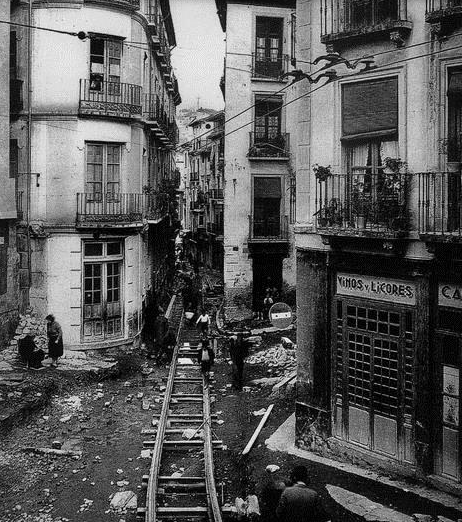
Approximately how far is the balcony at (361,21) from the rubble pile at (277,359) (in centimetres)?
1115

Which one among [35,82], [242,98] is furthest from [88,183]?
[242,98]

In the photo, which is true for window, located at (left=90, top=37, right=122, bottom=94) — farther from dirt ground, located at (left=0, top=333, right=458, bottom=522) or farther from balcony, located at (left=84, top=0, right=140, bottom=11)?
dirt ground, located at (left=0, top=333, right=458, bottom=522)

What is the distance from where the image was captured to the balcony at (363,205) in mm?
11180

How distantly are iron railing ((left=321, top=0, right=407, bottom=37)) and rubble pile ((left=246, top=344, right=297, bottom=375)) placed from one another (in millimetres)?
11233

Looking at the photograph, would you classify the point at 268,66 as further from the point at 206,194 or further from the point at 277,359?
the point at 206,194

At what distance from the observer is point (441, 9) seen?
1052 centimetres

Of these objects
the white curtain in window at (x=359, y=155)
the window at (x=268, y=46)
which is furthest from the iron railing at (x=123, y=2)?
the white curtain in window at (x=359, y=155)

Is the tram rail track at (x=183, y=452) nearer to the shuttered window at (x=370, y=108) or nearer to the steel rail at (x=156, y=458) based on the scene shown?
the steel rail at (x=156, y=458)

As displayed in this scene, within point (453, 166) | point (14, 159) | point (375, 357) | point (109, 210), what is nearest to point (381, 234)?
point (453, 166)

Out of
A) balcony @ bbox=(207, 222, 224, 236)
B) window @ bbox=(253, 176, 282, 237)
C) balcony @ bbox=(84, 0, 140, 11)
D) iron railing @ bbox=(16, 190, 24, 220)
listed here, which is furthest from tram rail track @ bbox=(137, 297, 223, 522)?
balcony @ bbox=(207, 222, 224, 236)

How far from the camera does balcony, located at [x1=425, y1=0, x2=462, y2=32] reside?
10344mm

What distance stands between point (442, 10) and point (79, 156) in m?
14.6

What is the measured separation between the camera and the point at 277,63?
30062mm

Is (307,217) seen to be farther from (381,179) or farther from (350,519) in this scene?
(350,519)
